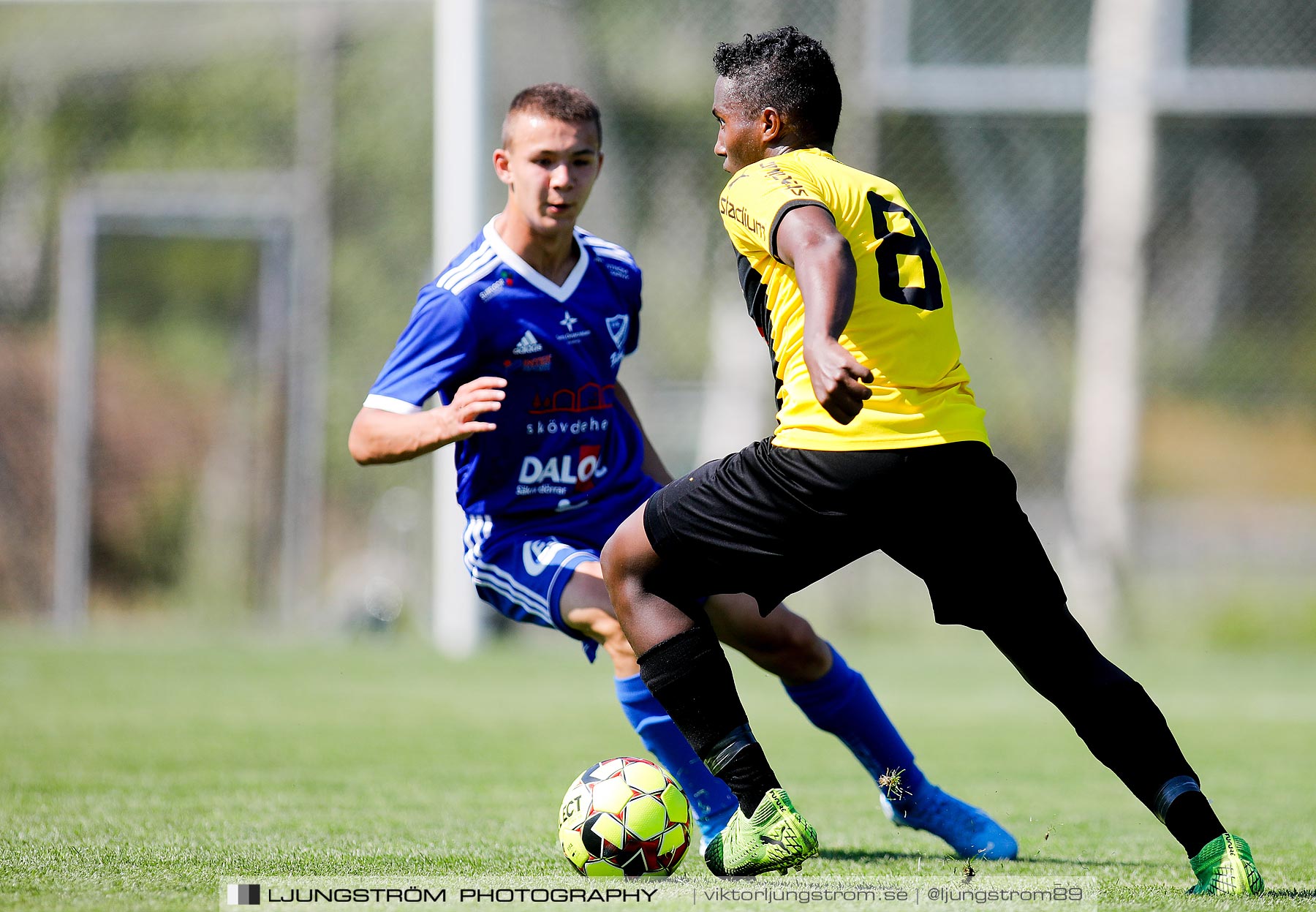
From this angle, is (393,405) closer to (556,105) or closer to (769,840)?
(556,105)

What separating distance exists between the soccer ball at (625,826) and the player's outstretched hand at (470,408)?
92 centimetres

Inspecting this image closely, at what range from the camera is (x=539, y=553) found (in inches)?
169

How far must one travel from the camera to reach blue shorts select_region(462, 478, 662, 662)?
421 centimetres

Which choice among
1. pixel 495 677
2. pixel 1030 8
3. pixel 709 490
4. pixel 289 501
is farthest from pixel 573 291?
pixel 1030 8

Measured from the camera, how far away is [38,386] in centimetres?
1185

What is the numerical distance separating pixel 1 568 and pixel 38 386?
4.80 ft

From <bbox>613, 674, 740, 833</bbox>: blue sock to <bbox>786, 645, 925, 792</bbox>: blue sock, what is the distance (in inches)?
13.3

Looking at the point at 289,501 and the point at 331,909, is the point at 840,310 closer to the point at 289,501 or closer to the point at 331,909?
the point at 331,909

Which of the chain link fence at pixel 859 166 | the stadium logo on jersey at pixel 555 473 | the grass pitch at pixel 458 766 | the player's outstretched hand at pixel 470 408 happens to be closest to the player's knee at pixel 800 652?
the grass pitch at pixel 458 766

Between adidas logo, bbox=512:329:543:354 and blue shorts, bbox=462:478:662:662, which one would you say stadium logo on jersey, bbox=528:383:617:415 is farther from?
blue shorts, bbox=462:478:662:662

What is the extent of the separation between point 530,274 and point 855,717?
1585mm

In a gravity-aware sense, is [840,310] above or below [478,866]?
above

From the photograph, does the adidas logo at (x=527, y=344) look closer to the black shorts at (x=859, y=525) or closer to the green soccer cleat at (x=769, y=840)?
the black shorts at (x=859, y=525)

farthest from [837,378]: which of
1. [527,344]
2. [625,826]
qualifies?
[527,344]
